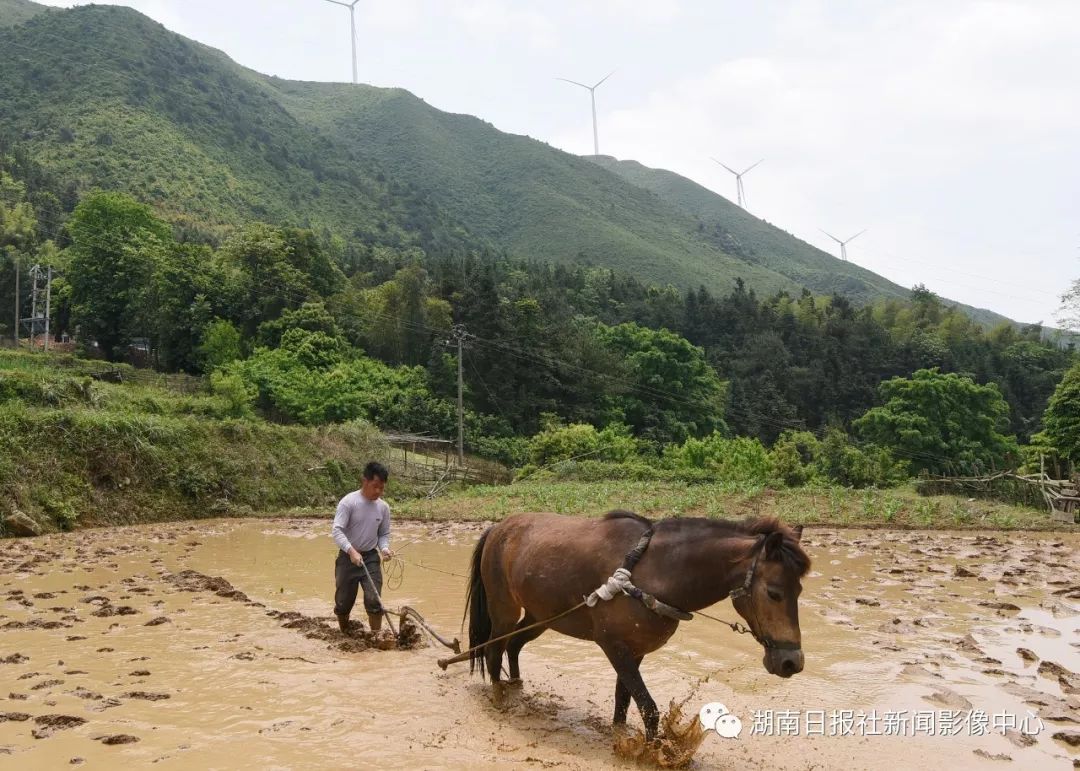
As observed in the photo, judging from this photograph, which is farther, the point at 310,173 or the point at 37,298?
the point at 310,173

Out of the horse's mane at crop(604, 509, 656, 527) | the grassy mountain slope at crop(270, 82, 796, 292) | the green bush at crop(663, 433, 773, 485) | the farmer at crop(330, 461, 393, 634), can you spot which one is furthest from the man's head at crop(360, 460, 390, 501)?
the grassy mountain slope at crop(270, 82, 796, 292)

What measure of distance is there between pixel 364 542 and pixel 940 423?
1966 inches

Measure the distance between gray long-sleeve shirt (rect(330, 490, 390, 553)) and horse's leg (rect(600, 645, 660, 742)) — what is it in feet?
11.5

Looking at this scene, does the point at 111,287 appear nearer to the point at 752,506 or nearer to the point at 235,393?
the point at 235,393

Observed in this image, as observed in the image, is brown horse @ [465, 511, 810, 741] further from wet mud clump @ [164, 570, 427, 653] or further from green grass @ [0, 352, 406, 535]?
green grass @ [0, 352, 406, 535]

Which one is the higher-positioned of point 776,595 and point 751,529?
point 751,529

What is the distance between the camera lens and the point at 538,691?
668 cm

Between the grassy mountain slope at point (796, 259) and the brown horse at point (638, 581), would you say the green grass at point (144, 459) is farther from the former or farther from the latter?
the grassy mountain slope at point (796, 259)

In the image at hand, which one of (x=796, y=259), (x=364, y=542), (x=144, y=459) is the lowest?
(x=144, y=459)

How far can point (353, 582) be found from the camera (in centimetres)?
805

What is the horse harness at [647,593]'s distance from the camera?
4770mm

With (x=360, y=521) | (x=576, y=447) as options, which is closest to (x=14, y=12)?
(x=576, y=447)

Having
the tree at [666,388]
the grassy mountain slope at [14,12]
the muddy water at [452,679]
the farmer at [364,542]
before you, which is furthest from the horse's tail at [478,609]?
the grassy mountain slope at [14,12]

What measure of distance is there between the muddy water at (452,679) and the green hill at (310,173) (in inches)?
3172
